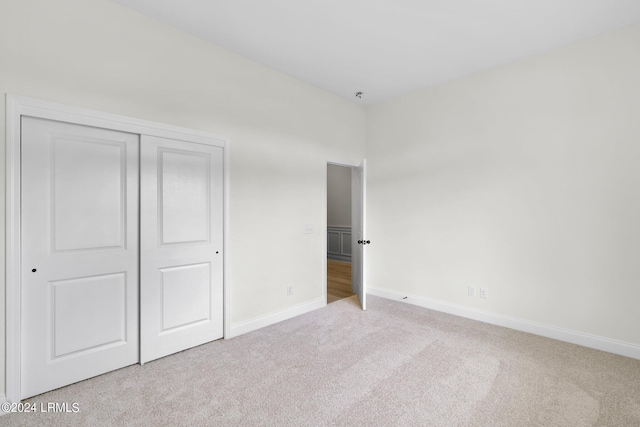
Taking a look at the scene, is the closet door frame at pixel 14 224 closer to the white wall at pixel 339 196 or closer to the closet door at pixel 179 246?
the closet door at pixel 179 246

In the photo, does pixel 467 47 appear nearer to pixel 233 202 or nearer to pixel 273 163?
pixel 273 163

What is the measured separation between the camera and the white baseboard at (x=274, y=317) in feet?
10.3

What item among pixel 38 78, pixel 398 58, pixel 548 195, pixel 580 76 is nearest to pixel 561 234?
pixel 548 195

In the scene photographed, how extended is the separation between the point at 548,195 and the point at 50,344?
179 inches

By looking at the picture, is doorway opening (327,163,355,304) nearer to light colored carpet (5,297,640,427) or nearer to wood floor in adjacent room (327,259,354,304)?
wood floor in adjacent room (327,259,354,304)

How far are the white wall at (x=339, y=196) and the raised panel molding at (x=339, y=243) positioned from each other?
15 cm

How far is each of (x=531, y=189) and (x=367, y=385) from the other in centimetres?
262

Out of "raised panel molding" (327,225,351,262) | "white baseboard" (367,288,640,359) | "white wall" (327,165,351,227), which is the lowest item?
Result: "white baseboard" (367,288,640,359)

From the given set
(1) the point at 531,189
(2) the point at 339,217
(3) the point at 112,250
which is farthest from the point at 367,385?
(2) the point at 339,217

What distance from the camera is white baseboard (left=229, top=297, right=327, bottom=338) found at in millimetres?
3125

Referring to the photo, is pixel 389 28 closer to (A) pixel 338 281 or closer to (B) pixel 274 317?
(B) pixel 274 317

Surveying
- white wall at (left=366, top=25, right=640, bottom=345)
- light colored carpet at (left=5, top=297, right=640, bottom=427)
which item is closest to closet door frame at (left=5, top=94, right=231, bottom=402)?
light colored carpet at (left=5, top=297, right=640, bottom=427)

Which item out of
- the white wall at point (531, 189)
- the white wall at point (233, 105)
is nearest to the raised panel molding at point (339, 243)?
the white wall at point (531, 189)

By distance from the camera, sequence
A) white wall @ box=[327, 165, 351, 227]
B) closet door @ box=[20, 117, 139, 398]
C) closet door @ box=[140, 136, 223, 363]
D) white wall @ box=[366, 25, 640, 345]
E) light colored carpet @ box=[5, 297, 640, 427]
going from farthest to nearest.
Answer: white wall @ box=[327, 165, 351, 227] < white wall @ box=[366, 25, 640, 345] < closet door @ box=[140, 136, 223, 363] < closet door @ box=[20, 117, 139, 398] < light colored carpet @ box=[5, 297, 640, 427]
